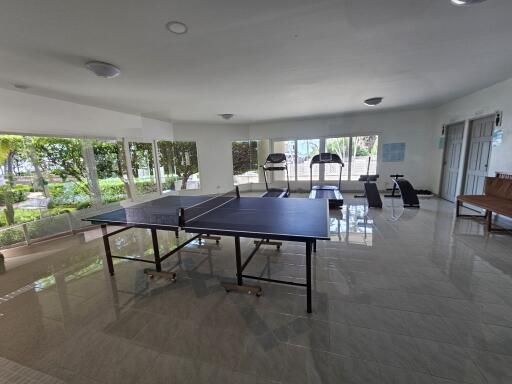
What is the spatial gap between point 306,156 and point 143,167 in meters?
5.43

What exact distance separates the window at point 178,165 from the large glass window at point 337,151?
4.68 m

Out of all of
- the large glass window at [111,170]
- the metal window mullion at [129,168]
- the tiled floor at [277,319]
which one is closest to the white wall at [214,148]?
the metal window mullion at [129,168]

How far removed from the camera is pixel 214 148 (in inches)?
309

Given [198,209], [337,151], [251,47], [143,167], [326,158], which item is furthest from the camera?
[337,151]

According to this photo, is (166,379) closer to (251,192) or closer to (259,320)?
(259,320)

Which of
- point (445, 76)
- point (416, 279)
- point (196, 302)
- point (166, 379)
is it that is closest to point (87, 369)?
point (166, 379)

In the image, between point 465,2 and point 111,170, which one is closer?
point 465,2

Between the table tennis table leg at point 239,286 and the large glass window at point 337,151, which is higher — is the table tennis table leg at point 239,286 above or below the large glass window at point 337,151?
below

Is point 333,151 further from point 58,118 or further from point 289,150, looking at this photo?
point 58,118

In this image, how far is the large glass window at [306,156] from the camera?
7.91m

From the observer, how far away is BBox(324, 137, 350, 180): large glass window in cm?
754

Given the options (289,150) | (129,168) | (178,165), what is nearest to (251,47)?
(129,168)

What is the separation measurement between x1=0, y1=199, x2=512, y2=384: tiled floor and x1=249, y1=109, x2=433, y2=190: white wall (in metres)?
4.13

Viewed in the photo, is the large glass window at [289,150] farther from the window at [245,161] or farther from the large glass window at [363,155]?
the large glass window at [363,155]
